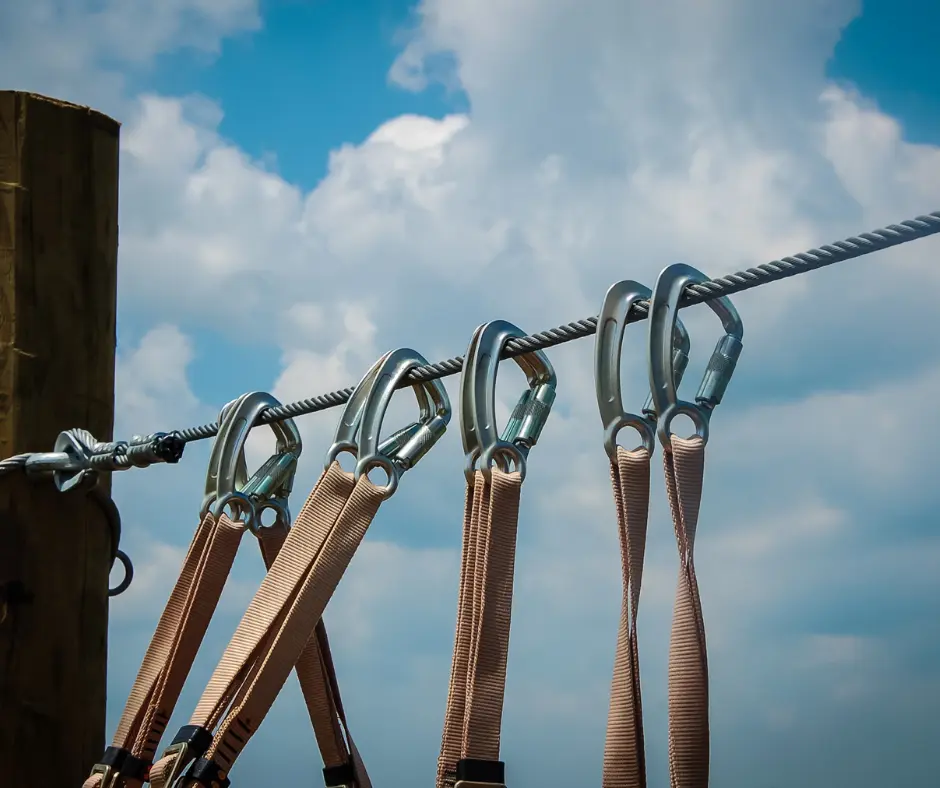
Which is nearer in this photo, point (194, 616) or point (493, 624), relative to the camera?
point (493, 624)

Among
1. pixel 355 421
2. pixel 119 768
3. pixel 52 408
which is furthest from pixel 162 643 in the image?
pixel 355 421

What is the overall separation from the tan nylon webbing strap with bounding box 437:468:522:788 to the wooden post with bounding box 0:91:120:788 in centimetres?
120

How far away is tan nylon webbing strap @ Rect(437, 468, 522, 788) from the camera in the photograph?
2.14m

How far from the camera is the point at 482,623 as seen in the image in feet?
7.20

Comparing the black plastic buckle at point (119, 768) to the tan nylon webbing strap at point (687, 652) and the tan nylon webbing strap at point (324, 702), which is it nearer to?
the tan nylon webbing strap at point (324, 702)

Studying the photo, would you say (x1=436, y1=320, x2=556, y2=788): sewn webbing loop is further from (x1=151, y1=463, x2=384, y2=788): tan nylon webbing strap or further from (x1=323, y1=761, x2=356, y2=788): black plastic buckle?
(x1=323, y1=761, x2=356, y2=788): black plastic buckle

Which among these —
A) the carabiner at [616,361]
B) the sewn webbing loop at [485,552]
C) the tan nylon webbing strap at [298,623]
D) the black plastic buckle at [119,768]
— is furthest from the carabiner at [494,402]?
the black plastic buckle at [119,768]

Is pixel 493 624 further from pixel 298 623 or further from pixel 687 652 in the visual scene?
pixel 298 623

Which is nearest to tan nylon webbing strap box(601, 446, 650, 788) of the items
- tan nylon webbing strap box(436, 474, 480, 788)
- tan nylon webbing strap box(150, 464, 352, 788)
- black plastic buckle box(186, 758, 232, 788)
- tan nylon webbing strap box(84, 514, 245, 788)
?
tan nylon webbing strap box(436, 474, 480, 788)

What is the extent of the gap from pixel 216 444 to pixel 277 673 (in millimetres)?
615

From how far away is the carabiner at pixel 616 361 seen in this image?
6.97ft

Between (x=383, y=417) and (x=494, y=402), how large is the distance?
361 millimetres

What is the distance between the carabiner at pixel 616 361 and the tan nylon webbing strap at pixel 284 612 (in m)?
0.62

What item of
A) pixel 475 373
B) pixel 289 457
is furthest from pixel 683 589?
pixel 289 457
